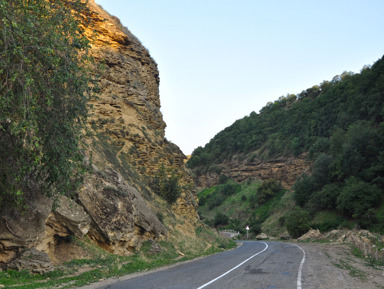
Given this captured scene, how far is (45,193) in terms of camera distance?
10.1 meters

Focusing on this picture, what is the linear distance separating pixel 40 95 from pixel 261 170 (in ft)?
301

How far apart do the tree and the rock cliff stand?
1062mm

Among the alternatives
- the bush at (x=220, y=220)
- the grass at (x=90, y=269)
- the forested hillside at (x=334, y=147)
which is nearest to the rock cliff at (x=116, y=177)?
the grass at (x=90, y=269)

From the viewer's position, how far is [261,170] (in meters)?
95.3

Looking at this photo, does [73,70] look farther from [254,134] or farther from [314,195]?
[254,134]

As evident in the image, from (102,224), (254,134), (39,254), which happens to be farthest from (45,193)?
(254,134)

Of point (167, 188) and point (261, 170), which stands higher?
point (261, 170)

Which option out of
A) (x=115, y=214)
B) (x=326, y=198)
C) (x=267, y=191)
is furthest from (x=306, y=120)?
(x=115, y=214)

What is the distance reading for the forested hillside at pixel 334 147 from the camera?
4444 cm

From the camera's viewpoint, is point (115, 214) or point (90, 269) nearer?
point (90, 269)

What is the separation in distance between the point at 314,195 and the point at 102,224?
50.7 meters

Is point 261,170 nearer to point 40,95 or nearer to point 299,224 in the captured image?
point 299,224

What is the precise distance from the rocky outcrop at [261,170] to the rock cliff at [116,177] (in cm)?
5719

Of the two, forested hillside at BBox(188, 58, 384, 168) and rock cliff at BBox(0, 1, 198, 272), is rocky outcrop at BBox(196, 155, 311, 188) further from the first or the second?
rock cliff at BBox(0, 1, 198, 272)
